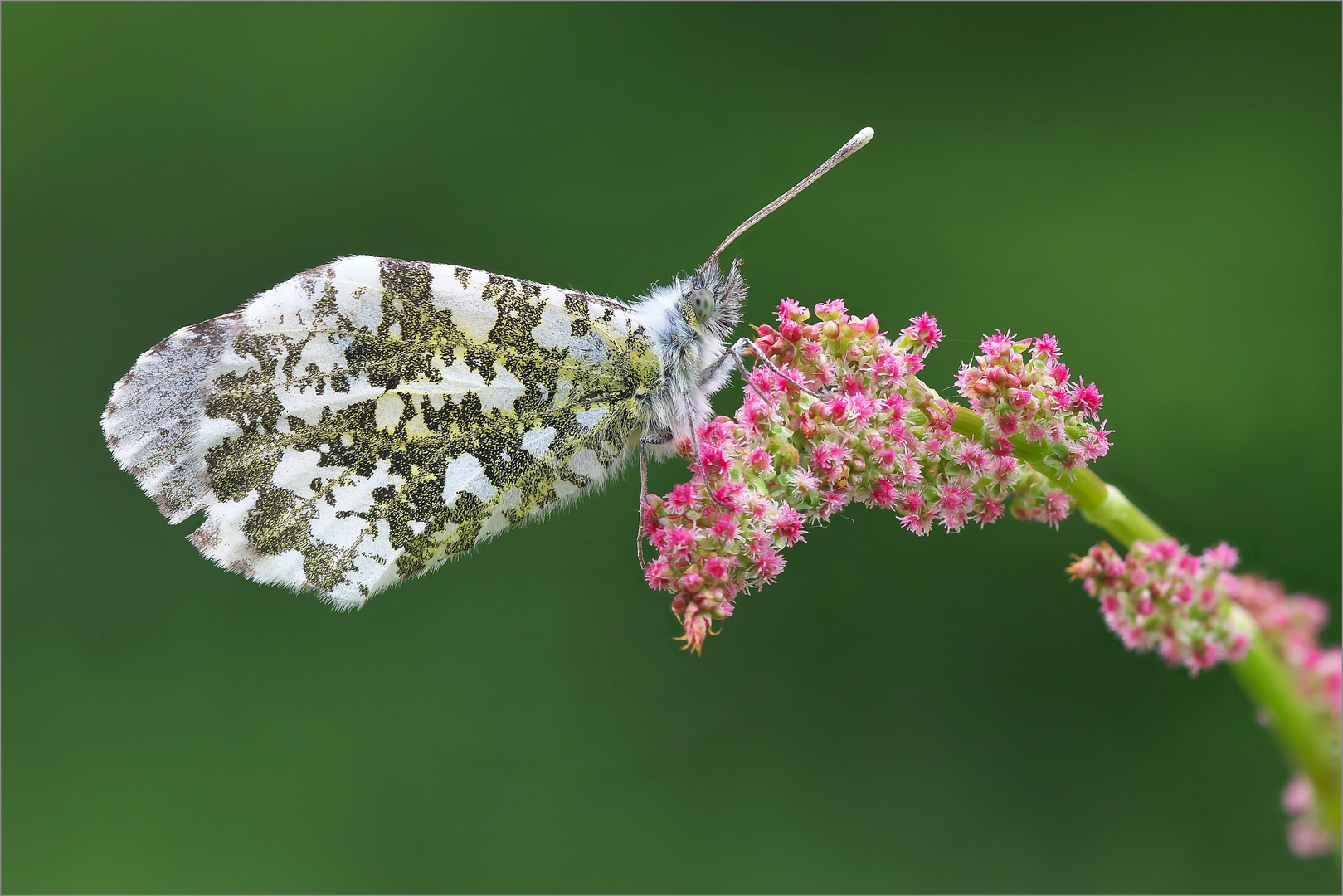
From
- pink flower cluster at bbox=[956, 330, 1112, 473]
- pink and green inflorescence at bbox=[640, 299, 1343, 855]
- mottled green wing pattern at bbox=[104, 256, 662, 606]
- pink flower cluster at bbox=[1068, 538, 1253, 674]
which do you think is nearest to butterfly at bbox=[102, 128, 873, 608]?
mottled green wing pattern at bbox=[104, 256, 662, 606]

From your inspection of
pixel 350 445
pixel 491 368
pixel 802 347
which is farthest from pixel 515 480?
pixel 802 347

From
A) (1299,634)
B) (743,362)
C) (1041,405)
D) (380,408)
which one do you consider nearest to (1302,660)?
(1299,634)

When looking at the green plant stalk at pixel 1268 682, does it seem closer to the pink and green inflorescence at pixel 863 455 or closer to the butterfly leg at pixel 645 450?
the pink and green inflorescence at pixel 863 455

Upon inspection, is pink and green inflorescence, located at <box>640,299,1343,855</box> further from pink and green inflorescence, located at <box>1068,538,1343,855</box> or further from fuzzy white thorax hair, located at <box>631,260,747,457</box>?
fuzzy white thorax hair, located at <box>631,260,747,457</box>

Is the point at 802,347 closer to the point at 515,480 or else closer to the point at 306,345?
the point at 515,480

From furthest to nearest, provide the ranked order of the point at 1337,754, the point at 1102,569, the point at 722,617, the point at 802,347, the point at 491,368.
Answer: the point at 491,368, the point at 802,347, the point at 722,617, the point at 1102,569, the point at 1337,754

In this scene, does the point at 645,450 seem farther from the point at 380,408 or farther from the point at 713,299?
the point at 380,408
